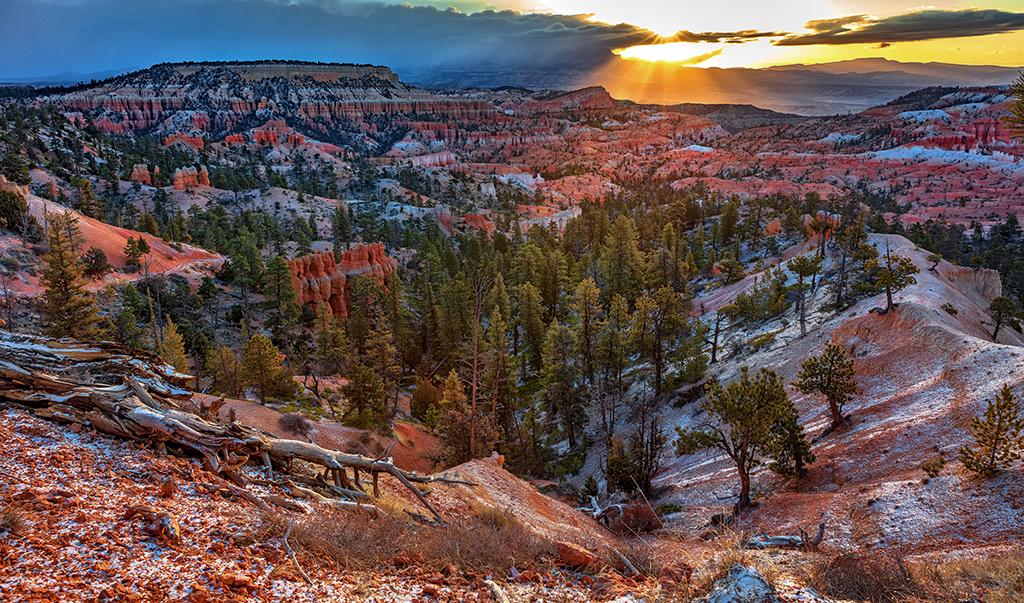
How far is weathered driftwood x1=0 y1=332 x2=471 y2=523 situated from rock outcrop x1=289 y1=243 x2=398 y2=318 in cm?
4913

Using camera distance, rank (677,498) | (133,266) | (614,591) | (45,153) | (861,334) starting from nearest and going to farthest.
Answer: (614,591), (677,498), (861,334), (133,266), (45,153)

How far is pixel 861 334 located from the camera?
28641 millimetres

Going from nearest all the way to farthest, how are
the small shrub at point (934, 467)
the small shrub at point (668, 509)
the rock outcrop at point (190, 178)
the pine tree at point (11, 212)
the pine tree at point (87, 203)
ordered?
the small shrub at point (934, 467) < the small shrub at point (668, 509) < the pine tree at point (11, 212) < the pine tree at point (87, 203) < the rock outcrop at point (190, 178)

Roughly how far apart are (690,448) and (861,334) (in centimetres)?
1451

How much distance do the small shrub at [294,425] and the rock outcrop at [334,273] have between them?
32.9 metres

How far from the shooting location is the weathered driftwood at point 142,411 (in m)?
8.06

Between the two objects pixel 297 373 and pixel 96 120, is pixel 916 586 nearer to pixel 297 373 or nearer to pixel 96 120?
pixel 297 373

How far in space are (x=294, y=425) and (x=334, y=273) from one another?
130 feet

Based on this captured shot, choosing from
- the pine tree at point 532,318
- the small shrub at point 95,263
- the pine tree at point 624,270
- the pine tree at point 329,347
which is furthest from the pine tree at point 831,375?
the small shrub at point 95,263

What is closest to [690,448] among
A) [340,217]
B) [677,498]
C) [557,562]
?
[677,498]

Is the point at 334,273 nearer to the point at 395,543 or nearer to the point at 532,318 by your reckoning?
the point at 532,318

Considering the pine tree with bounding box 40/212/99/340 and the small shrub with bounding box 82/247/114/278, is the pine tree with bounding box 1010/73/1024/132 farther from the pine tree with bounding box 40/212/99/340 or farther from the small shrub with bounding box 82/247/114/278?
the small shrub with bounding box 82/247/114/278

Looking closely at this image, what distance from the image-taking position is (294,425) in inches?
1005

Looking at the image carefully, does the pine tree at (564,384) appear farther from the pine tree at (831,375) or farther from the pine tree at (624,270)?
the pine tree at (624,270)
